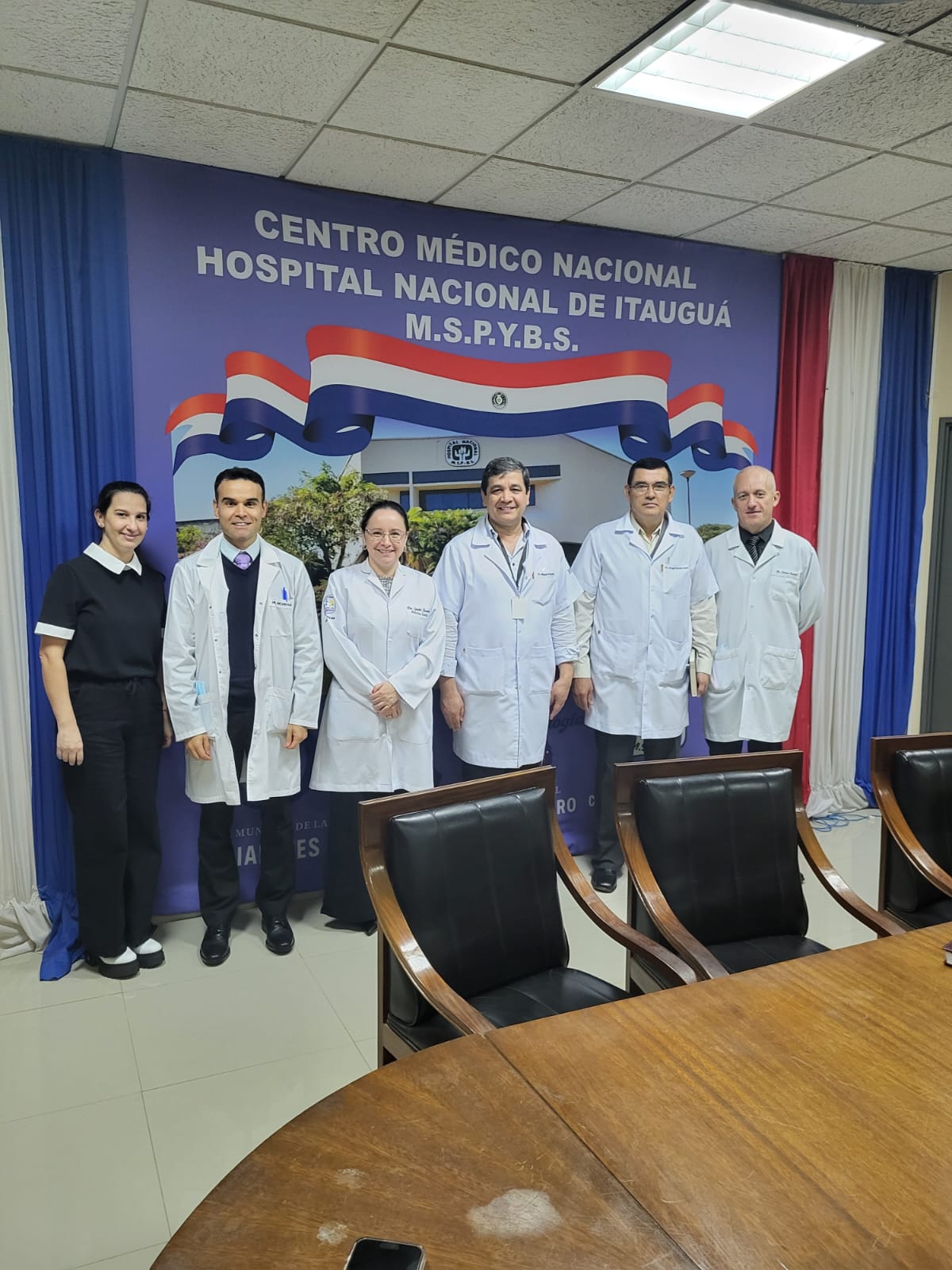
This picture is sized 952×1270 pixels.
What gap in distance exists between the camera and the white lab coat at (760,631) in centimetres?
436

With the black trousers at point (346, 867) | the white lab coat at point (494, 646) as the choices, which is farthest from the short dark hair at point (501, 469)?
the black trousers at point (346, 867)

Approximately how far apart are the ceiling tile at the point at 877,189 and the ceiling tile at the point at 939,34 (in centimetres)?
87

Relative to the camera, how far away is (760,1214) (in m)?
1.07

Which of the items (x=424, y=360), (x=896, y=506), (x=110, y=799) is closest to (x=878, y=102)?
(x=424, y=360)

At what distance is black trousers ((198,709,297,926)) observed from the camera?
11.4ft

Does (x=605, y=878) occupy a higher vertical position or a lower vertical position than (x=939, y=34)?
lower

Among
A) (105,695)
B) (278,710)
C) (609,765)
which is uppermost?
(105,695)

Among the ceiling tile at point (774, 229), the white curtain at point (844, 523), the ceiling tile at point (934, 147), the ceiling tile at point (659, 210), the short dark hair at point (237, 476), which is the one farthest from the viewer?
the white curtain at point (844, 523)

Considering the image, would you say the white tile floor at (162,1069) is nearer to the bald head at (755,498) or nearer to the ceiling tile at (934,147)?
the bald head at (755,498)

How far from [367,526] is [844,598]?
288 centimetres

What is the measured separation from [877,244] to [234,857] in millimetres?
4169

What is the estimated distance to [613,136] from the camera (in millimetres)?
3197

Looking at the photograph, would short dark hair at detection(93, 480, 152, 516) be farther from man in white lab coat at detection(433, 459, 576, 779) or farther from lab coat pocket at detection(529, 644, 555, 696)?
lab coat pocket at detection(529, 644, 555, 696)

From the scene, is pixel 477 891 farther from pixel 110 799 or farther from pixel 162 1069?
pixel 110 799
